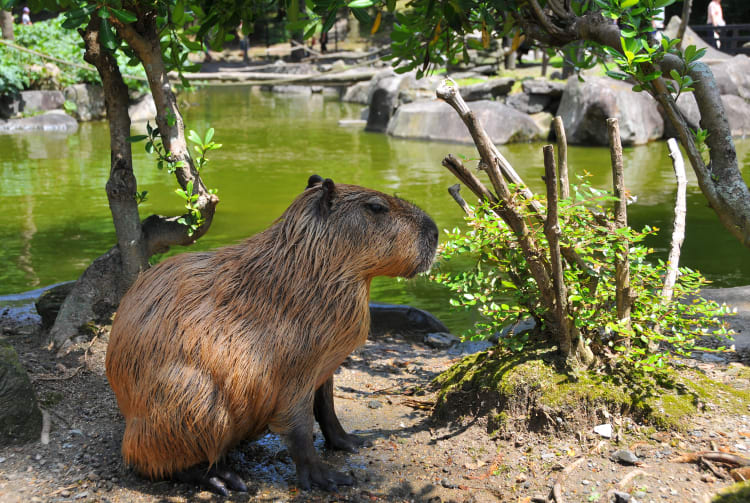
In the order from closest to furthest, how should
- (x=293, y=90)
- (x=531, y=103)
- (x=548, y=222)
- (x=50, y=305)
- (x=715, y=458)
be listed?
(x=715, y=458)
(x=548, y=222)
(x=50, y=305)
(x=531, y=103)
(x=293, y=90)

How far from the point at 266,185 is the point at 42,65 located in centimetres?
1153

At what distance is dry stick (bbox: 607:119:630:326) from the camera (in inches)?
146

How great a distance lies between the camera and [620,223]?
385 cm

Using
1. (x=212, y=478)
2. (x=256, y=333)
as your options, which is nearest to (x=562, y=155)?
(x=256, y=333)

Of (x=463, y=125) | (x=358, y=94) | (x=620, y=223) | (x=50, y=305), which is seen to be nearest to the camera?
(x=620, y=223)

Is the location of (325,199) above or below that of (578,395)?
above

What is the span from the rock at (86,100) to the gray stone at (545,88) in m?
11.5

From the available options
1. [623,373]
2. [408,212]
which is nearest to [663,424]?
[623,373]

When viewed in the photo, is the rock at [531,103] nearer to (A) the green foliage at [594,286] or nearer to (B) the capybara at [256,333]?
(A) the green foliage at [594,286]

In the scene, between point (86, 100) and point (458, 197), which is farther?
point (86, 100)

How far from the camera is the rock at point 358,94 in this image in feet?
84.9

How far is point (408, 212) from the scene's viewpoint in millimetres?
3584

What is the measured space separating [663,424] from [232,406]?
216cm

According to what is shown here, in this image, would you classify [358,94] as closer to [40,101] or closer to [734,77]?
[40,101]
